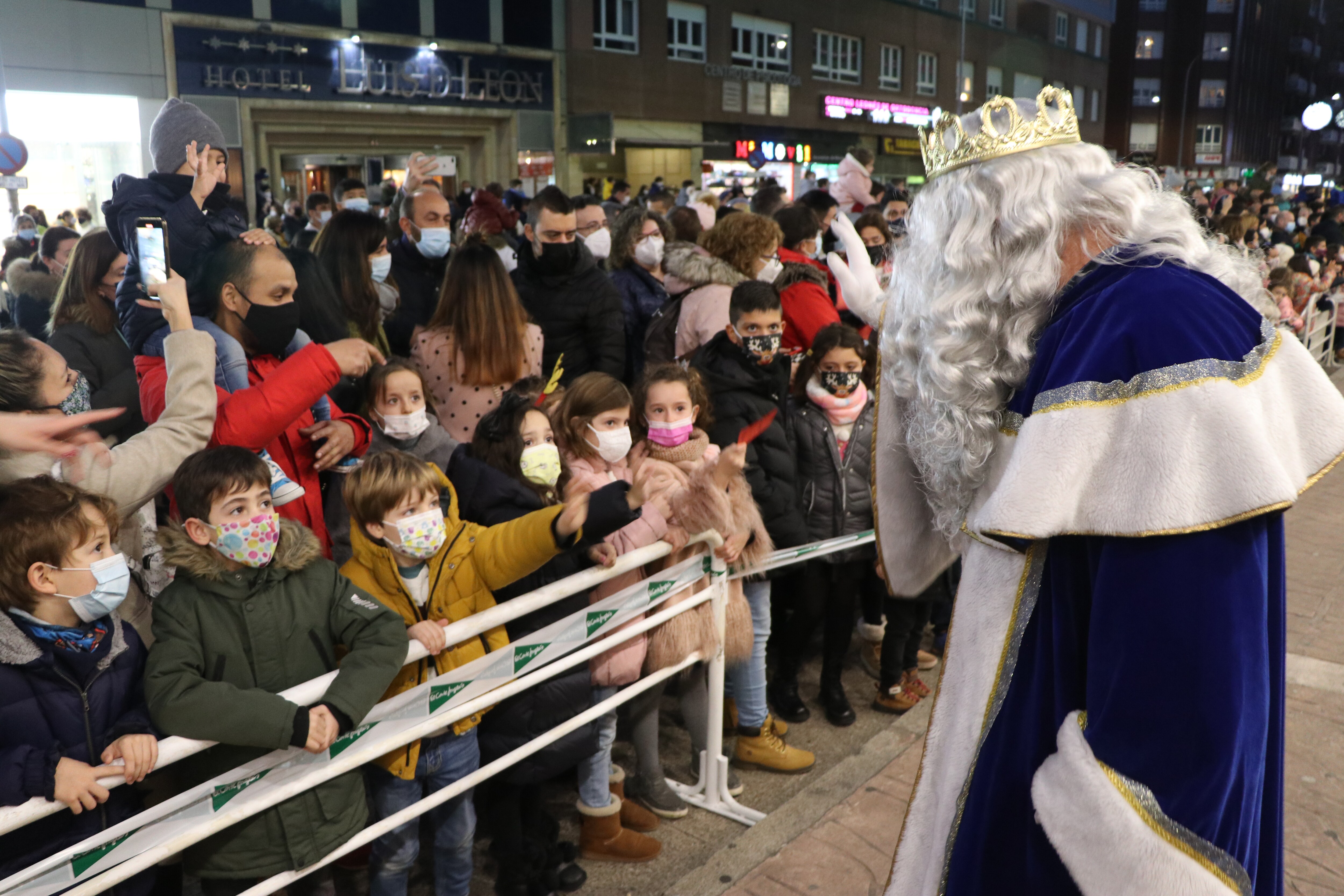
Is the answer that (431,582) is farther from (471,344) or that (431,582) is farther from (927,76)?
(927,76)

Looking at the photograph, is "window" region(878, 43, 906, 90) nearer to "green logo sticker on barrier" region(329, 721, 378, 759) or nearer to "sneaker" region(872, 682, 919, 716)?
"sneaker" region(872, 682, 919, 716)

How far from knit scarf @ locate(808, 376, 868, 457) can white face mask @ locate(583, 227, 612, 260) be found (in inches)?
124

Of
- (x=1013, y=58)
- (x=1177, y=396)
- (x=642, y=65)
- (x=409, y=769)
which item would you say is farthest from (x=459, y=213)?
(x=1013, y=58)

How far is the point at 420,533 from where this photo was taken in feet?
9.82

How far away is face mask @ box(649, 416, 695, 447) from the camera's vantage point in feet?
12.9

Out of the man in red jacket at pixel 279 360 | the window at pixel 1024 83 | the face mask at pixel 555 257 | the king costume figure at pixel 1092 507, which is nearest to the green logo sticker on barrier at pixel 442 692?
the man in red jacket at pixel 279 360

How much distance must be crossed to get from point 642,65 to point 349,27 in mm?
8195

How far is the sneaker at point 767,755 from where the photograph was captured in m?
4.30

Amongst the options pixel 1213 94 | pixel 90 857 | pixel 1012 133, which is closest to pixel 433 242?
pixel 90 857

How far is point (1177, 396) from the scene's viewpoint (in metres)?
1.46

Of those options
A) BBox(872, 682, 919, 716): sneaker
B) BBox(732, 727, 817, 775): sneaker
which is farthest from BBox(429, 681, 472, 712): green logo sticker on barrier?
BBox(872, 682, 919, 716): sneaker

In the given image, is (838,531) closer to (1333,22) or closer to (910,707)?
(910,707)

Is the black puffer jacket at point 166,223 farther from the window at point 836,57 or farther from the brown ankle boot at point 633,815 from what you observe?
the window at point 836,57

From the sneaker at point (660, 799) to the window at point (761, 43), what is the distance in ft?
97.5
